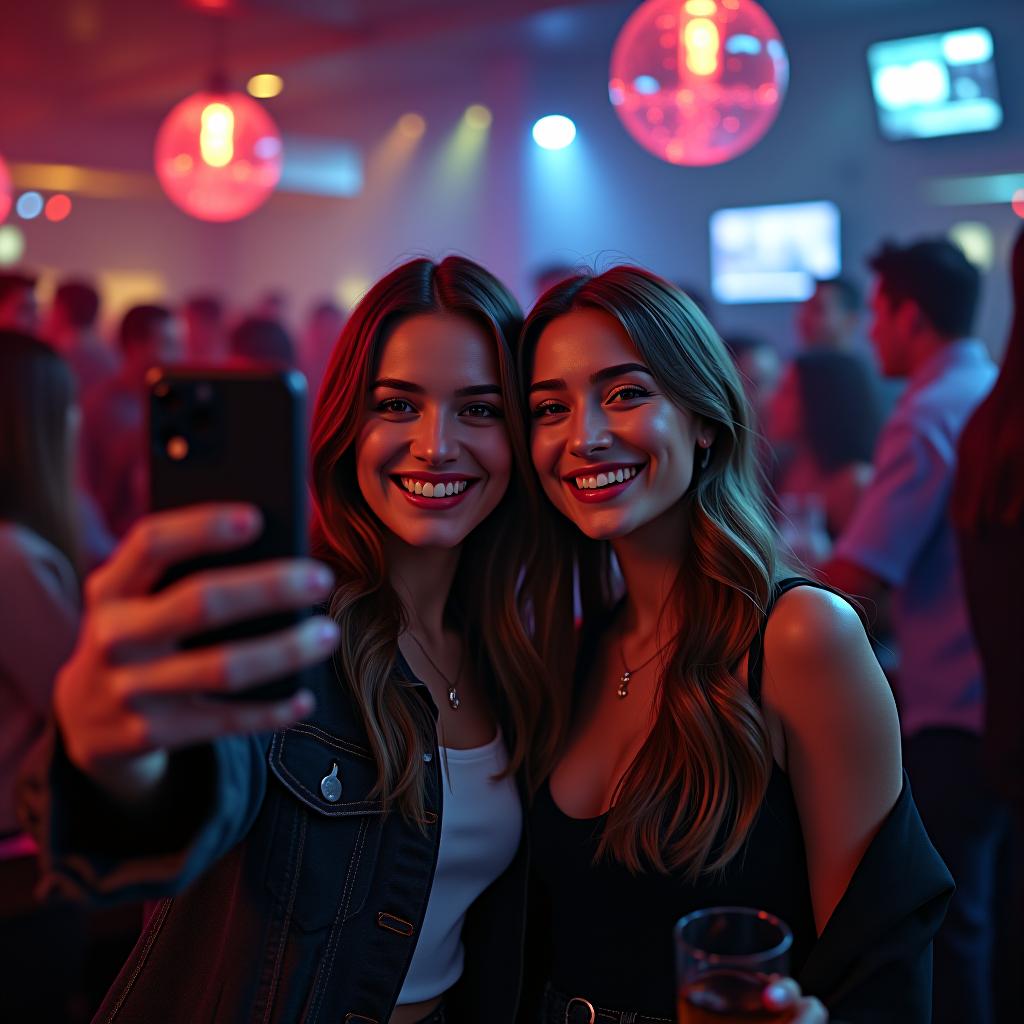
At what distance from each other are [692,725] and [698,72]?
7.27 ft

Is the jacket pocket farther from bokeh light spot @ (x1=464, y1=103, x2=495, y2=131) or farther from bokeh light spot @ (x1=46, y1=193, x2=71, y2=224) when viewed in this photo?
bokeh light spot @ (x1=46, y1=193, x2=71, y2=224)

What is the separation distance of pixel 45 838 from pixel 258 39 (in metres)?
7.00

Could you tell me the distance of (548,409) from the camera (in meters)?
1.65

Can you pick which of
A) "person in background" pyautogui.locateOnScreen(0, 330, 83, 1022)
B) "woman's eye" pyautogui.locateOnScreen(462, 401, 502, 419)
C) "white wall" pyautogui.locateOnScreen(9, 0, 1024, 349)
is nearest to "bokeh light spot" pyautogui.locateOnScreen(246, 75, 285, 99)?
"white wall" pyautogui.locateOnScreen(9, 0, 1024, 349)

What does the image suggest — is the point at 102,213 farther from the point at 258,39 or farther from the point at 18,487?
the point at 18,487

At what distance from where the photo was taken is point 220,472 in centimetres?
89

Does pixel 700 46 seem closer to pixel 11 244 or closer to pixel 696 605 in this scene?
pixel 696 605

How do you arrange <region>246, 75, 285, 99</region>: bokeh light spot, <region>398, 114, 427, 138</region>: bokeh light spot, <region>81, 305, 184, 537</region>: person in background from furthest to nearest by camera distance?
<region>398, 114, 427, 138</region>: bokeh light spot → <region>246, 75, 285, 99</region>: bokeh light spot → <region>81, 305, 184, 537</region>: person in background

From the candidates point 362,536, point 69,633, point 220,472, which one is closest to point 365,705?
point 362,536

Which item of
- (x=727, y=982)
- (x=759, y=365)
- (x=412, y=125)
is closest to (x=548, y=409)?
(x=727, y=982)

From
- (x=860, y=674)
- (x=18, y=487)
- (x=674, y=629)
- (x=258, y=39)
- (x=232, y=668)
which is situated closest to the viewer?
(x=232, y=668)

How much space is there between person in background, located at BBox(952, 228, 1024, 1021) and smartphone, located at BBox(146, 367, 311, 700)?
185 cm

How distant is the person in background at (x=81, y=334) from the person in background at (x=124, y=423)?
1316mm

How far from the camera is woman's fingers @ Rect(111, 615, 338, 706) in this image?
2.68 feet
